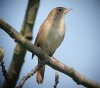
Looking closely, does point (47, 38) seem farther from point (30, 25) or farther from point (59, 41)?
point (30, 25)

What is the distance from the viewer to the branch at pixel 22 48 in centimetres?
41

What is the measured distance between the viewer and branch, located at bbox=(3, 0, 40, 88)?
1.33 ft

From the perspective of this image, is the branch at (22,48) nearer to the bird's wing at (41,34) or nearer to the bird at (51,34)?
the bird at (51,34)

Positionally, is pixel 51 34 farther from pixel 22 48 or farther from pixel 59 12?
pixel 22 48

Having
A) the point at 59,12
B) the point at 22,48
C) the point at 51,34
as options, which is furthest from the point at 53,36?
the point at 22,48

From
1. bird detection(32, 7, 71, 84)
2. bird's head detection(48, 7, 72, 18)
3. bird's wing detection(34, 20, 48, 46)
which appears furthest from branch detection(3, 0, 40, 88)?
bird's head detection(48, 7, 72, 18)

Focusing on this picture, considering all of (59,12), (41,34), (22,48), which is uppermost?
(22,48)

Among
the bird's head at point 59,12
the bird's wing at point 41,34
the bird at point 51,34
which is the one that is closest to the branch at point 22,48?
the bird at point 51,34

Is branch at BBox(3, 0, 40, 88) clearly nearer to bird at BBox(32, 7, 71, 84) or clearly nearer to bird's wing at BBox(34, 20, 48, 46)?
bird at BBox(32, 7, 71, 84)

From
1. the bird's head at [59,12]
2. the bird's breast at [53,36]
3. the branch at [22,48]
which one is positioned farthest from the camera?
the bird's head at [59,12]

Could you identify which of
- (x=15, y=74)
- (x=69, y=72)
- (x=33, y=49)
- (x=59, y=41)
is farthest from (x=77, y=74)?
(x=59, y=41)

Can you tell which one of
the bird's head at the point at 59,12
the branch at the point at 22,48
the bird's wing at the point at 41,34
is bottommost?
the bird's wing at the point at 41,34

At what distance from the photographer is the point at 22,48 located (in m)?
0.45

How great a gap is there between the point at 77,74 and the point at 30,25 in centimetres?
32
